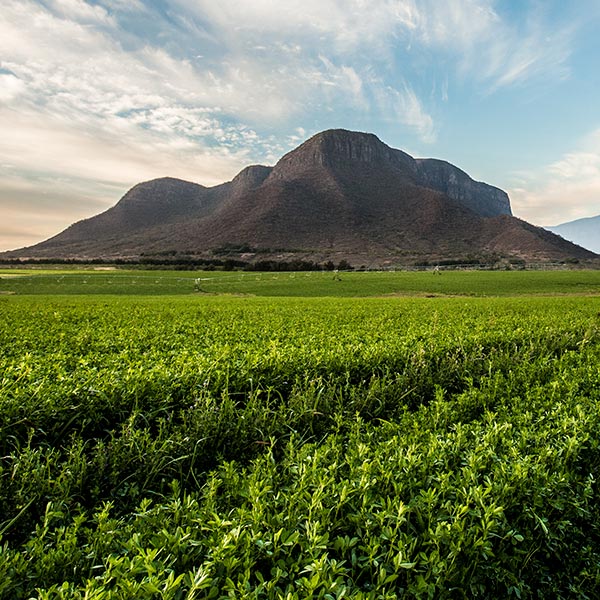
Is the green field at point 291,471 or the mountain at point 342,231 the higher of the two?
the mountain at point 342,231

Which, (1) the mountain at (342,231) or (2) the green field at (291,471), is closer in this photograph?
(2) the green field at (291,471)

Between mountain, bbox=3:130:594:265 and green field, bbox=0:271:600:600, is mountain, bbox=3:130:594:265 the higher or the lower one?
the higher one

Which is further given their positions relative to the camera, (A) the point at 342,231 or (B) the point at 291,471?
(A) the point at 342,231

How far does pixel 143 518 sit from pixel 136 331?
746 centimetres

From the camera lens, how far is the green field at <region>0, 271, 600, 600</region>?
8.29ft

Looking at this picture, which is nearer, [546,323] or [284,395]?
[284,395]

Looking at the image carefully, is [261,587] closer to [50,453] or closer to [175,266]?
[50,453]

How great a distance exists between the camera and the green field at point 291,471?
99.4 inches

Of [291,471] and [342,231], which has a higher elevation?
[342,231]

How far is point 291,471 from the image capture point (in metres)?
3.62

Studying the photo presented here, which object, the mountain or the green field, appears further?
the mountain

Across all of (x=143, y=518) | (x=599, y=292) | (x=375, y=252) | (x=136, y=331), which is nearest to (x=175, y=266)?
(x=375, y=252)

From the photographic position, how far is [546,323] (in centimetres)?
1276

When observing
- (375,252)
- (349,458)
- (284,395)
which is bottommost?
(284,395)
